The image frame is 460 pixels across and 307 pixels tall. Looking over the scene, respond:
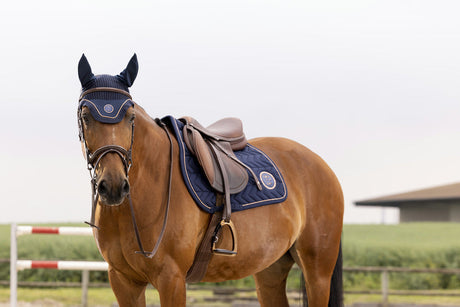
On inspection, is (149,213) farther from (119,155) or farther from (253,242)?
(253,242)

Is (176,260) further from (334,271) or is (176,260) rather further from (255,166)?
(334,271)

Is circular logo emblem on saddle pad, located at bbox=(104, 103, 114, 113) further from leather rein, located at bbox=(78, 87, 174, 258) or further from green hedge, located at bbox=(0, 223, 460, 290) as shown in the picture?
green hedge, located at bbox=(0, 223, 460, 290)

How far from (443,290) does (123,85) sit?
41.7 feet

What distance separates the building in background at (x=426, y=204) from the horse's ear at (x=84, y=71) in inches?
793

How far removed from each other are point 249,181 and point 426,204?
20.8 metres

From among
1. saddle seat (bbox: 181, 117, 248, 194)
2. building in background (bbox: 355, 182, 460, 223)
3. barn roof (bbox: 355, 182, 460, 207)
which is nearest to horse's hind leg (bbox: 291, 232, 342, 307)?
saddle seat (bbox: 181, 117, 248, 194)

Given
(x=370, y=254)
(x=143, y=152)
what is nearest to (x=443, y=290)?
(x=370, y=254)

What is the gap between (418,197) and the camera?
22.9 metres

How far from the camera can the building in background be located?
21719 mm

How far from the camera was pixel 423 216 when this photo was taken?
23.0 metres

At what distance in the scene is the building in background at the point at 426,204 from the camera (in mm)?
21719

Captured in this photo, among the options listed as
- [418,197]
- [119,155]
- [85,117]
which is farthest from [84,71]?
[418,197]

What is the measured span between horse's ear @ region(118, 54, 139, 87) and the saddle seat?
1.97ft

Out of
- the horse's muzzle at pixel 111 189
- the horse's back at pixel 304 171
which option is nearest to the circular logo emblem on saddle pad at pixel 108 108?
the horse's muzzle at pixel 111 189
